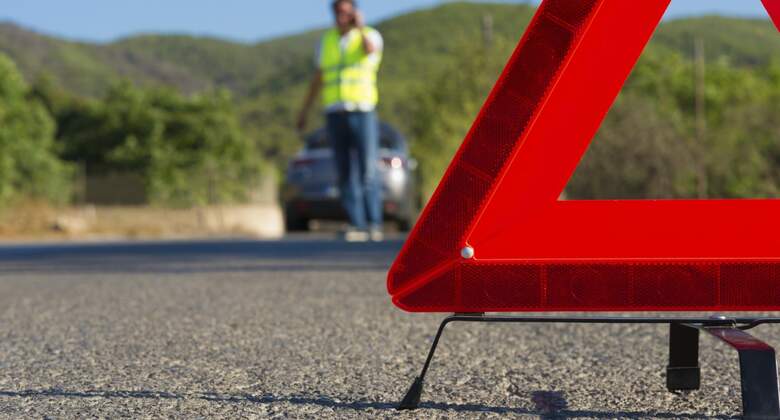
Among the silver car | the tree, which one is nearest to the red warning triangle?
the silver car

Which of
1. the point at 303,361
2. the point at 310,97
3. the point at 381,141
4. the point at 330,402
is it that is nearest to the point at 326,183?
the point at 381,141

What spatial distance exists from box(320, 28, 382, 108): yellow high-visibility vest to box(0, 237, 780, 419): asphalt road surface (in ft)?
10.4

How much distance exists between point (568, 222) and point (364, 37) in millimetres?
6259

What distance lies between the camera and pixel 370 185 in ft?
29.7

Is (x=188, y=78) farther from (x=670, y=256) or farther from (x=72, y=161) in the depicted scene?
(x=670, y=256)

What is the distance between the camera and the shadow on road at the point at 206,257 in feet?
23.5

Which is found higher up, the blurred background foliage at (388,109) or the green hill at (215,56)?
the green hill at (215,56)

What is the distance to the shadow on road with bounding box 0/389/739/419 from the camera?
2.37 m

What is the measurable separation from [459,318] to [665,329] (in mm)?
1868

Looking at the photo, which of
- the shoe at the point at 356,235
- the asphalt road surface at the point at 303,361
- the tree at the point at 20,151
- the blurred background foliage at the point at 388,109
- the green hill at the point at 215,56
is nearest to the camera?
the asphalt road surface at the point at 303,361

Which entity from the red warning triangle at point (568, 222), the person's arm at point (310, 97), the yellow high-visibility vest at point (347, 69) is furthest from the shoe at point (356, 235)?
the red warning triangle at point (568, 222)

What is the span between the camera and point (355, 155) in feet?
29.4

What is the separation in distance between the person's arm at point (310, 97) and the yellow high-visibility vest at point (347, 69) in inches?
7.8

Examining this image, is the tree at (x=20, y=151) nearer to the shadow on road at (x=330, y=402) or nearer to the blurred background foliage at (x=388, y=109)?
the blurred background foliage at (x=388, y=109)
